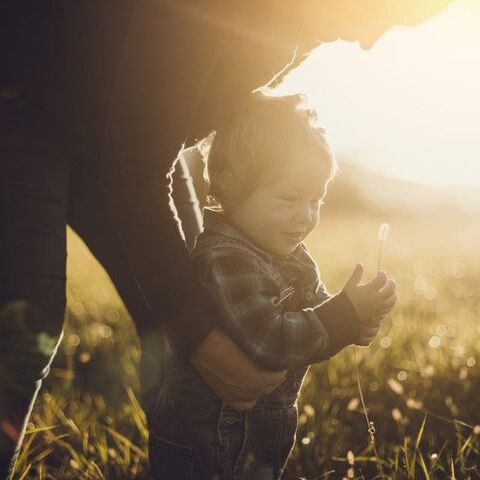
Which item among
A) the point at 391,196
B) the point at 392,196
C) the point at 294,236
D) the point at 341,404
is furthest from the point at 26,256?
the point at 391,196

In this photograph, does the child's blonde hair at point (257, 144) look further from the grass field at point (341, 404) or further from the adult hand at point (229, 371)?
the grass field at point (341, 404)

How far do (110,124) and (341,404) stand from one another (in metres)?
1.98

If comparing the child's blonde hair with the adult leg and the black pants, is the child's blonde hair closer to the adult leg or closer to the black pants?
the black pants

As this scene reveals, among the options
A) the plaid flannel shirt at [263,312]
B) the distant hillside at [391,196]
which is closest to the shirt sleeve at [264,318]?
the plaid flannel shirt at [263,312]

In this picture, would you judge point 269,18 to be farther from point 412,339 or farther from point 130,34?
point 412,339

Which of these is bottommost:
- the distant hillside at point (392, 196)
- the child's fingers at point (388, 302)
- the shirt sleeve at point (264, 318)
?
the distant hillside at point (392, 196)

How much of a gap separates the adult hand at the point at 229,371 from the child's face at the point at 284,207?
35 centimetres

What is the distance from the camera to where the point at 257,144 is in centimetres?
183

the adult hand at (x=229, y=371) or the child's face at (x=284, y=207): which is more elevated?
the child's face at (x=284, y=207)

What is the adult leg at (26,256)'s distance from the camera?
1736 mm

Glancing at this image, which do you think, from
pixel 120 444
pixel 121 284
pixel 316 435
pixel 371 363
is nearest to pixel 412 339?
pixel 371 363

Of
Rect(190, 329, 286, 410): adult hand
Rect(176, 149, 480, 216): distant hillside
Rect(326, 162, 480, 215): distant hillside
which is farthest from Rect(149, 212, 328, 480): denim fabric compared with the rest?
Rect(326, 162, 480, 215): distant hillside

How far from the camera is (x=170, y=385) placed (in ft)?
6.23

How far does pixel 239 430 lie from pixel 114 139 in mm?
877
